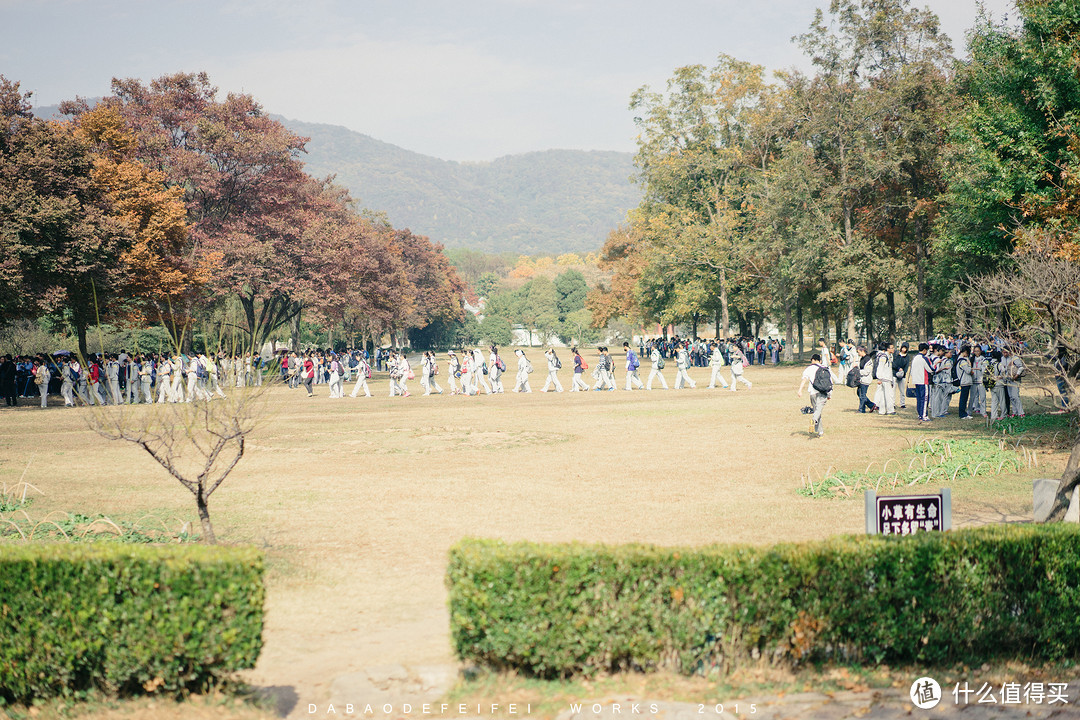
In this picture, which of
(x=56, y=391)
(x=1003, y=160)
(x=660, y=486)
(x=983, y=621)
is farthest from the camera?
(x=56, y=391)

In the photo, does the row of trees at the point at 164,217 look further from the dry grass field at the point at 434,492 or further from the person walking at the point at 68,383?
the dry grass field at the point at 434,492

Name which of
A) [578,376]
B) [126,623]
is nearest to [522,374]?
[578,376]

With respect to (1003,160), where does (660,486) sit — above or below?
below

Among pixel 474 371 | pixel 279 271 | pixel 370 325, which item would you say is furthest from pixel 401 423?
pixel 370 325

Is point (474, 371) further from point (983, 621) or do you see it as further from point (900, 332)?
point (900, 332)

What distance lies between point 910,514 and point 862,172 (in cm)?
3558

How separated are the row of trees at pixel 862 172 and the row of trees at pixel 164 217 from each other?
64.0ft

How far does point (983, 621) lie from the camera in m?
5.62

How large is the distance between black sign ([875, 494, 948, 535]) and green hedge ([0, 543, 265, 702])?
4.69 meters

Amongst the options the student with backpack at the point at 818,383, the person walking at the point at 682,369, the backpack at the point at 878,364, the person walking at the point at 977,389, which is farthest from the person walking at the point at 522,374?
the person walking at the point at 977,389

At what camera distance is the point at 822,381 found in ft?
52.9

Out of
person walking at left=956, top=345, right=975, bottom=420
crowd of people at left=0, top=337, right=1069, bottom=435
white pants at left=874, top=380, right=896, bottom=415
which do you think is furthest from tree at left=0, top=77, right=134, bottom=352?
person walking at left=956, top=345, right=975, bottom=420

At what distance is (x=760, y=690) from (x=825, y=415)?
16293 millimetres

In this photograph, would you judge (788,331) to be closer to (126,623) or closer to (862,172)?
(862,172)
